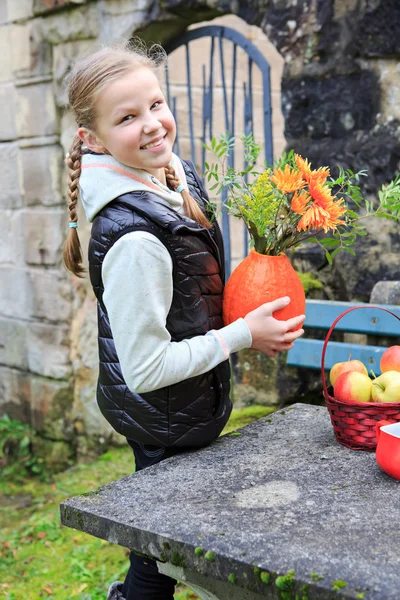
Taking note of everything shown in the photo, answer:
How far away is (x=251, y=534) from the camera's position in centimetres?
129

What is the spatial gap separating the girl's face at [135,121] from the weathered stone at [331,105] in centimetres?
125

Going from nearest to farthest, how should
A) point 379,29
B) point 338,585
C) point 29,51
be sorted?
point 338,585
point 379,29
point 29,51

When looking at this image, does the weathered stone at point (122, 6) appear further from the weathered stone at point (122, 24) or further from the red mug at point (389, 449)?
the red mug at point (389, 449)

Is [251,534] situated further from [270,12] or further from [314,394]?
[270,12]

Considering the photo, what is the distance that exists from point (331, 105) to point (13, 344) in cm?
240

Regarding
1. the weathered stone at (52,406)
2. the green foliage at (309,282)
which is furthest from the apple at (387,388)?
the weathered stone at (52,406)

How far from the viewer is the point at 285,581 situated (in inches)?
45.8

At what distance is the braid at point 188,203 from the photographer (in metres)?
1.81

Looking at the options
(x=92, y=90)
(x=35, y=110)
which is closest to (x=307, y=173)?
(x=92, y=90)

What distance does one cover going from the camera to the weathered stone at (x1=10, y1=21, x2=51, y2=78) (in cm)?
389

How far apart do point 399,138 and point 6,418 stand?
2.85m

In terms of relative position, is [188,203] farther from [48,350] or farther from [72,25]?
[48,350]

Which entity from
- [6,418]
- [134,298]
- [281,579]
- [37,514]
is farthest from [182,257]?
[6,418]

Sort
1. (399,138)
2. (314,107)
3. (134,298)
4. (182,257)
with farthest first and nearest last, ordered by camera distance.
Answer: (314,107) < (399,138) < (182,257) < (134,298)
